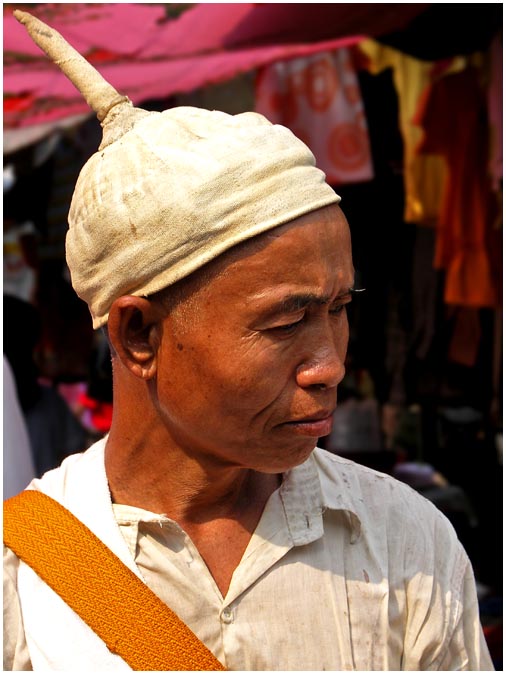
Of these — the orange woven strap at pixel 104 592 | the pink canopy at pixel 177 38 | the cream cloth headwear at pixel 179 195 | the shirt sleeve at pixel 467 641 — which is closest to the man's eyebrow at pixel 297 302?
the cream cloth headwear at pixel 179 195

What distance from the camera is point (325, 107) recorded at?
188 inches

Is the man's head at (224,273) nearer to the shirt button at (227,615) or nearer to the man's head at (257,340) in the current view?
the man's head at (257,340)

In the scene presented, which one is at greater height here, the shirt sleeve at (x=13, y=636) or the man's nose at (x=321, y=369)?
the man's nose at (x=321, y=369)

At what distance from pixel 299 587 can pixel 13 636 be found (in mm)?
564

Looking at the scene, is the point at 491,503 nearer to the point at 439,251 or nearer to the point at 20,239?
the point at 439,251

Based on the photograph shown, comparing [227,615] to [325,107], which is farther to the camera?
[325,107]

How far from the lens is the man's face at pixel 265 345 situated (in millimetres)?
1505

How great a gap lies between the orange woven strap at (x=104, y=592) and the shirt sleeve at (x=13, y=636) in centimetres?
7

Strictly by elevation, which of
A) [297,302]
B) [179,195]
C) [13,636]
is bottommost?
[13,636]

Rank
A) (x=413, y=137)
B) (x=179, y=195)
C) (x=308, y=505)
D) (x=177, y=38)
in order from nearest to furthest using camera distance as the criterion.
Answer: (x=179, y=195), (x=308, y=505), (x=177, y=38), (x=413, y=137)

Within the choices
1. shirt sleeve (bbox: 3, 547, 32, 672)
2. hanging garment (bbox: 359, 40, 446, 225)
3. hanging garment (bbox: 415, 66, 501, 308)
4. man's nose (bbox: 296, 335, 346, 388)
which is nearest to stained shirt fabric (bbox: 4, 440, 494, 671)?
shirt sleeve (bbox: 3, 547, 32, 672)

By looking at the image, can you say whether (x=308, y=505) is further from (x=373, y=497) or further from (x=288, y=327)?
(x=288, y=327)

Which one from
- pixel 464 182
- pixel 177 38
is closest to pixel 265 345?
pixel 177 38

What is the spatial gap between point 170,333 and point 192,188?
28cm
